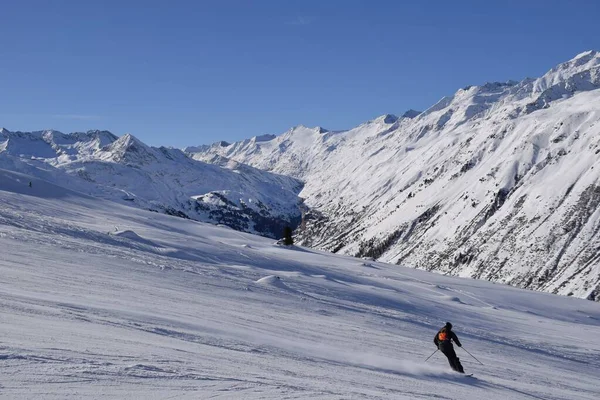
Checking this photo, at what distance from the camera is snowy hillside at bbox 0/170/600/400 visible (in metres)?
11.4

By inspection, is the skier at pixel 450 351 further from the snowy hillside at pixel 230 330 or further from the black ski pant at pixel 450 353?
the snowy hillside at pixel 230 330

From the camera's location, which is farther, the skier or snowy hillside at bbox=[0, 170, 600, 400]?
the skier

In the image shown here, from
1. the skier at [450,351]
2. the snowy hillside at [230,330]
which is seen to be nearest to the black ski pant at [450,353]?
the skier at [450,351]

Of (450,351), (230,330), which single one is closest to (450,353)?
(450,351)

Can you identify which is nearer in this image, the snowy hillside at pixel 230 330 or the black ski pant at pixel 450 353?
the snowy hillside at pixel 230 330

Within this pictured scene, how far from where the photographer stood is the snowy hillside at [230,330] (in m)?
11.4

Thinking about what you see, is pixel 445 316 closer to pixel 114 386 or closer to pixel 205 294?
pixel 205 294

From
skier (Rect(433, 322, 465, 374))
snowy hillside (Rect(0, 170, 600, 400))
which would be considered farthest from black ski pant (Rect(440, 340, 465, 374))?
snowy hillside (Rect(0, 170, 600, 400))

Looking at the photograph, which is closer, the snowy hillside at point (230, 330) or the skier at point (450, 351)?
the snowy hillside at point (230, 330)

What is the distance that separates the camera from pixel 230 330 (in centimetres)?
1844

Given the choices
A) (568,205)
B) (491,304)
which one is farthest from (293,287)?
(568,205)

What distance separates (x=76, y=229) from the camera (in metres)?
39.7

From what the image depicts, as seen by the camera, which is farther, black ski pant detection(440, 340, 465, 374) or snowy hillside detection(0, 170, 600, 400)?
black ski pant detection(440, 340, 465, 374)

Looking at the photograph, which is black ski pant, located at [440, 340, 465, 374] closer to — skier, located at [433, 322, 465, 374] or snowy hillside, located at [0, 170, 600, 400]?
skier, located at [433, 322, 465, 374]
